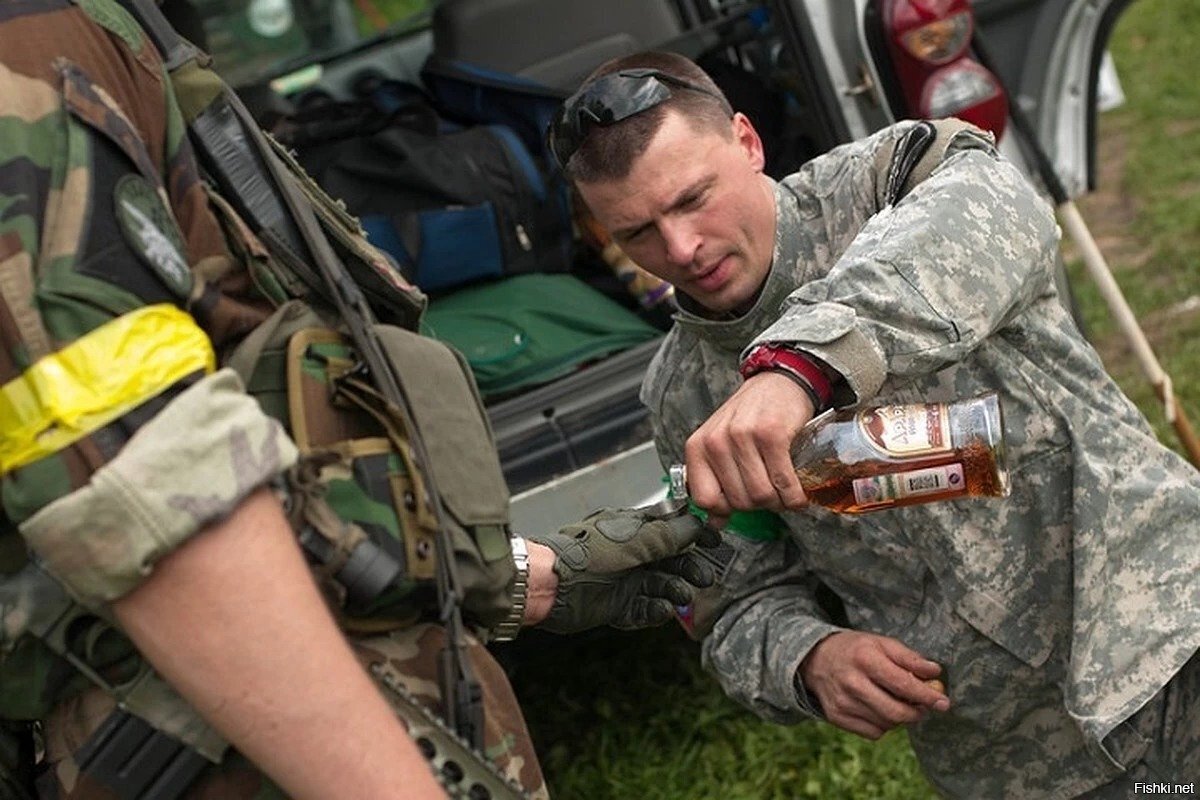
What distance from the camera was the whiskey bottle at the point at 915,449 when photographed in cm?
187

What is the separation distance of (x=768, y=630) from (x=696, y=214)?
1.80 feet

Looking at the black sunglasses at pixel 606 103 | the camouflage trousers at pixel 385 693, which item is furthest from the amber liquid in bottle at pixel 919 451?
the black sunglasses at pixel 606 103

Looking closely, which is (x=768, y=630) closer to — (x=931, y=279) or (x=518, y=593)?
(x=518, y=593)

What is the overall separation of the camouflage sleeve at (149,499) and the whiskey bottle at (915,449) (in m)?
0.69

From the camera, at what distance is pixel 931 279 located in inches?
72.1

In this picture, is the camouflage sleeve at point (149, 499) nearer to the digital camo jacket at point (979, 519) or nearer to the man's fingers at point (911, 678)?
the digital camo jacket at point (979, 519)

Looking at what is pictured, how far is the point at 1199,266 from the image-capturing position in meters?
5.45

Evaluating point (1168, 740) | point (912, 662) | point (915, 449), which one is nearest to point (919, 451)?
point (915, 449)

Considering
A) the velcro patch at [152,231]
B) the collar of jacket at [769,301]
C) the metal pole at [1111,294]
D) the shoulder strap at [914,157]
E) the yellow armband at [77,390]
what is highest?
the velcro patch at [152,231]

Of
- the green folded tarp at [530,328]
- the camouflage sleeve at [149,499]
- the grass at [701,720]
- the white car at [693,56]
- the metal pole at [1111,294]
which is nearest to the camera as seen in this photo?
the camouflage sleeve at [149,499]

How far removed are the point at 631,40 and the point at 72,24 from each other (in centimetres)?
300

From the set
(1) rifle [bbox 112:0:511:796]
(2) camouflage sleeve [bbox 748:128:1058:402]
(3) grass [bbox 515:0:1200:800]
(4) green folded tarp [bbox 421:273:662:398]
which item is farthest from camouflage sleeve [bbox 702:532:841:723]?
(4) green folded tarp [bbox 421:273:662:398]

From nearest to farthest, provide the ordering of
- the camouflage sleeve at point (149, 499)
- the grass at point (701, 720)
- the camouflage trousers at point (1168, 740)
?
Answer: the camouflage sleeve at point (149, 499)
the camouflage trousers at point (1168, 740)
the grass at point (701, 720)

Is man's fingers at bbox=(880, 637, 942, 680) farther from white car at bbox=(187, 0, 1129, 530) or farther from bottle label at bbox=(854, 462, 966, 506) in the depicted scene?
white car at bbox=(187, 0, 1129, 530)
